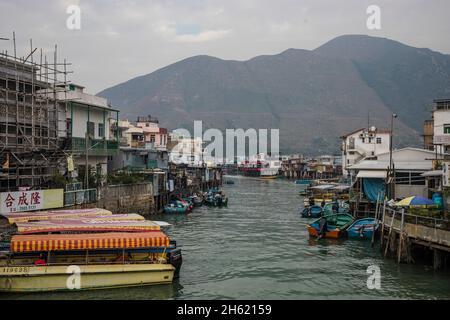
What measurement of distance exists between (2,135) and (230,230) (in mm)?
18538

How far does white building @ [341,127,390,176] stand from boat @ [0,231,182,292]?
6394cm

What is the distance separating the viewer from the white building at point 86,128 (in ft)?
133

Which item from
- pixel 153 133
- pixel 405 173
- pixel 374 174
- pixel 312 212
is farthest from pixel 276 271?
pixel 153 133

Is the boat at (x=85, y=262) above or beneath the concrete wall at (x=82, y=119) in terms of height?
beneath

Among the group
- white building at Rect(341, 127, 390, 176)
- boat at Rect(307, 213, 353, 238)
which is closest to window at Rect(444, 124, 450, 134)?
boat at Rect(307, 213, 353, 238)

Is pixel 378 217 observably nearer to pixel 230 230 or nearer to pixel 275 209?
pixel 230 230

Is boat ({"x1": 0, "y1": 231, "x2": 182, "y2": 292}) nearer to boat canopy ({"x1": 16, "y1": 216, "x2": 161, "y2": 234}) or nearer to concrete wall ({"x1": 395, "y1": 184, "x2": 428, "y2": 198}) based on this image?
boat canopy ({"x1": 16, "y1": 216, "x2": 161, "y2": 234})

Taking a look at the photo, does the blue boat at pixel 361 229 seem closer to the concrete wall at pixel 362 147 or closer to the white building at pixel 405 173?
the white building at pixel 405 173

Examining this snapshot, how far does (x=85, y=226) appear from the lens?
74.8 feet

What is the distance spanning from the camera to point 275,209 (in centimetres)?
5591

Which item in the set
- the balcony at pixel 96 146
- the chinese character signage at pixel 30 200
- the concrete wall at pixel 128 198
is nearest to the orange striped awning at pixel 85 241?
the chinese character signage at pixel 30 200

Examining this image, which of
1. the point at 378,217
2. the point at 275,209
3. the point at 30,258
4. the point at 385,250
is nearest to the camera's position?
the point at 30,258

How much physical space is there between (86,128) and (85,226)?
2320cm
